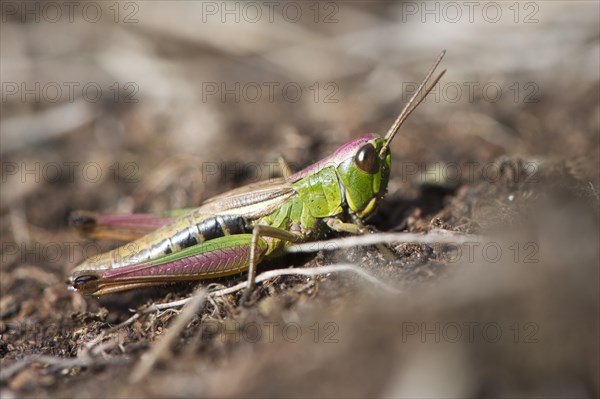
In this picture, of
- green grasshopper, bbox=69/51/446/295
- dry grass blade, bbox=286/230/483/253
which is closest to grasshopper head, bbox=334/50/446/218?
green grasshopper, bbox=69/51/446/295

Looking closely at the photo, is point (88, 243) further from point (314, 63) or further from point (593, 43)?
point (593, 43)

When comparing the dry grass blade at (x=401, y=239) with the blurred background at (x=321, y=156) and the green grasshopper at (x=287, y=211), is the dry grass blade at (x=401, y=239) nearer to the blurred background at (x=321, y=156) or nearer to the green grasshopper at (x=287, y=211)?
the blurred background at (x=321, y=156)

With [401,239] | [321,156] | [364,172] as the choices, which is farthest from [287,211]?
[321,156]

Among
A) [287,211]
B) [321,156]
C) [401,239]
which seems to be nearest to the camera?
[401,239]

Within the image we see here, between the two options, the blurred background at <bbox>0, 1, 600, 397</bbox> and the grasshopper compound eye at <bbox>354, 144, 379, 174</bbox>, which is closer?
the blurred background at <bbox>0, 1, 600, 397</bbox>

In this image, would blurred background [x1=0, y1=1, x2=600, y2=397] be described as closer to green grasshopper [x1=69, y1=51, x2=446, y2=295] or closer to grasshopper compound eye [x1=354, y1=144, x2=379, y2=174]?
green grasshopper [x1=69, y1=51, x2=446, y2=295]

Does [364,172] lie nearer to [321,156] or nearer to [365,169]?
[365,169]
